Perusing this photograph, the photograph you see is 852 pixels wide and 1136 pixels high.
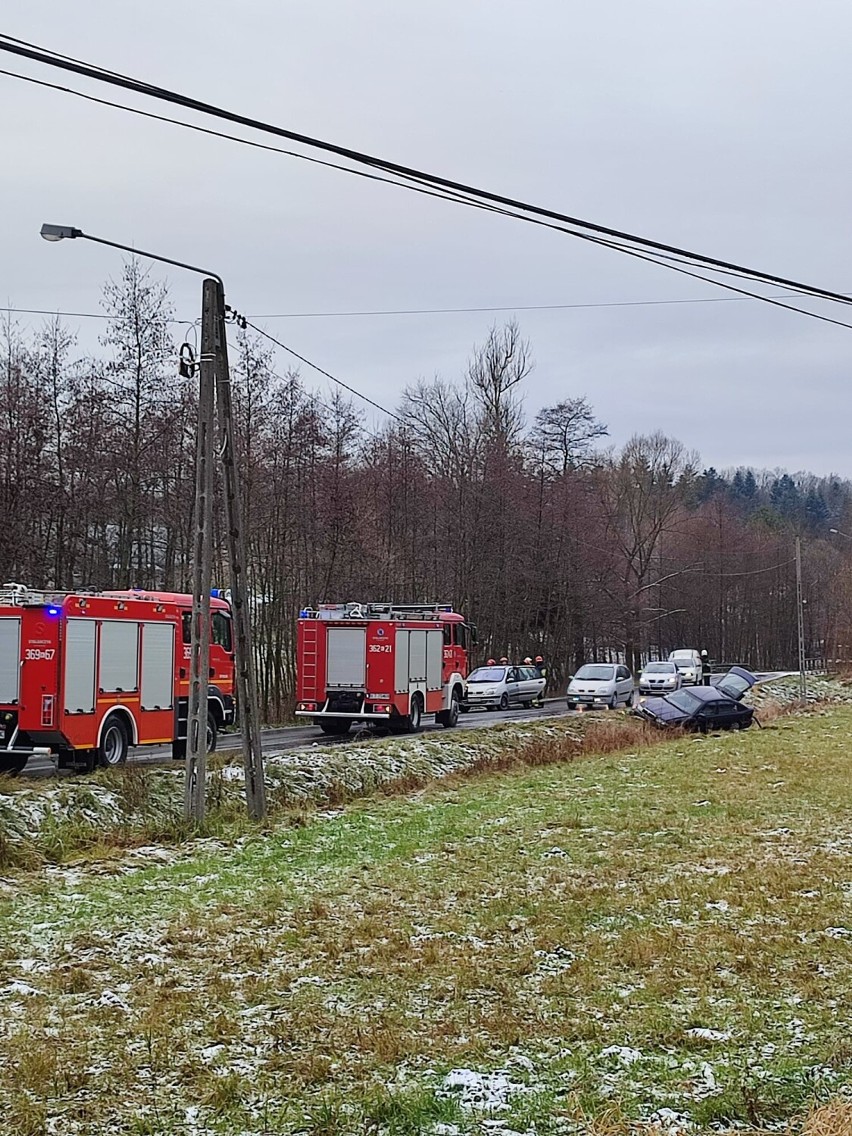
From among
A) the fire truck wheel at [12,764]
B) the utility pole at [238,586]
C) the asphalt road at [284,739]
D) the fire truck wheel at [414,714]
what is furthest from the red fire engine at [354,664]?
the utility pole at [238,586]

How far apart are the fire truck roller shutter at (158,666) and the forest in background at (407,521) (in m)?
12.7

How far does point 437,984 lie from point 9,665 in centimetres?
1239

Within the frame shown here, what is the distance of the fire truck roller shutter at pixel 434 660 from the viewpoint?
3253 cm

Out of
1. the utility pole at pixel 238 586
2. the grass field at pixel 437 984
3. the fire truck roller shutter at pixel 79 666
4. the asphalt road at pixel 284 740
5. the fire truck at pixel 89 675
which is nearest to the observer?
the grass field at pixel 437 984

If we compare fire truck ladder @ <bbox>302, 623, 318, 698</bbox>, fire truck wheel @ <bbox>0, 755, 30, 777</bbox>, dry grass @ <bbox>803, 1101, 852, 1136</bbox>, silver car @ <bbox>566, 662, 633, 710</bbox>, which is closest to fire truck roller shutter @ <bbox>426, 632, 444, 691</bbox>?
fire truck ladder @ <bbox>302, 623, 318, 698</bbox>

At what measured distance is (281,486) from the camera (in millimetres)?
42281

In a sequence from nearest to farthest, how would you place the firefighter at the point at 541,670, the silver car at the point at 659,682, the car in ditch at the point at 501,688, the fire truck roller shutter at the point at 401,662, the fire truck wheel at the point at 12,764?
the fire truck wheel at the point at 12,764, the fire truck roller shutter at the point at 401,662, the car in ditch at the point at 501,688, the firefighter at the point at 541,670, the silver car at the point at 659,682

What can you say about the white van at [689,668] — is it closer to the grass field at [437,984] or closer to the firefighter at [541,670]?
the firefighter at [541,670]

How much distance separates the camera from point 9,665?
18.7 metres

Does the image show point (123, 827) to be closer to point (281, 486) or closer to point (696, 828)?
point (696, 828)

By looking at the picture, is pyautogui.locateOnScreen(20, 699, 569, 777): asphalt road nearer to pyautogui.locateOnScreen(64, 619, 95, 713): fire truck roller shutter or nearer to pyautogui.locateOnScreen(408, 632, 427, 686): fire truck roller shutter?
pyautogui.locateOnScreen(64, 619, 95, 713): fire truck roller shutter

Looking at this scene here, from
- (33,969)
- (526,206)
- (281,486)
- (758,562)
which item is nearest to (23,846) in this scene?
(33,969)

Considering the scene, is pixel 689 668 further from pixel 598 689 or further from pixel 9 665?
pixel 9 665

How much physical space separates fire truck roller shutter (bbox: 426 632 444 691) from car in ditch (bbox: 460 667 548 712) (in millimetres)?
10059
